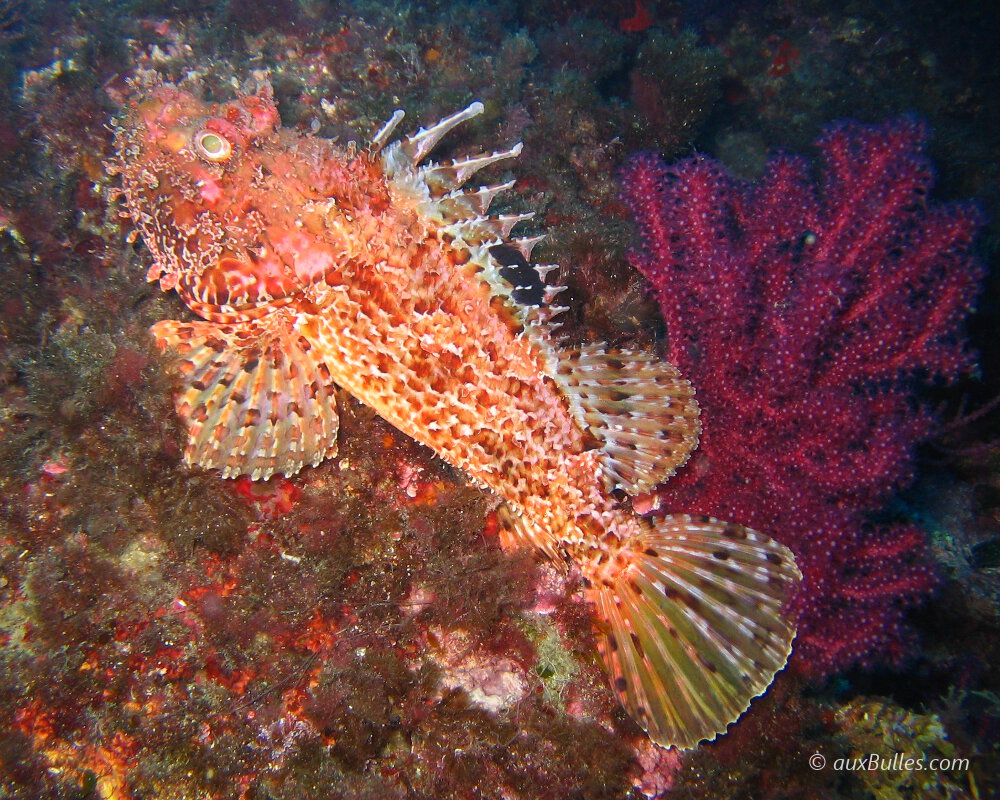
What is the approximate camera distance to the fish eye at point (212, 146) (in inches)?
138

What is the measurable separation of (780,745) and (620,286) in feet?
10.9

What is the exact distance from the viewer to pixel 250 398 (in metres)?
3.79

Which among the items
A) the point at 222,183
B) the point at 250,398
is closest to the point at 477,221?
the point at 222,183

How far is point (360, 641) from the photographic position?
353 centimetres

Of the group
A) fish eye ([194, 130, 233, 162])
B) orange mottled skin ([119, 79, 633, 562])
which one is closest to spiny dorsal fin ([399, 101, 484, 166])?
orange mottled skin ([119, 79, 633, 562])

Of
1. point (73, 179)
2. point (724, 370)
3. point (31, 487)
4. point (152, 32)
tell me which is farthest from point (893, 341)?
point (152, 32)

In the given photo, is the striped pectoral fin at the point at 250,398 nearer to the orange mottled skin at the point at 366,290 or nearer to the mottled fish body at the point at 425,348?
the mottled fish body at the point at 425,348

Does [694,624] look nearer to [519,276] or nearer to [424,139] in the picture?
[519,276]

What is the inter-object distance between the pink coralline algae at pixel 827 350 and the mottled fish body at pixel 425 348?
0.38 meters

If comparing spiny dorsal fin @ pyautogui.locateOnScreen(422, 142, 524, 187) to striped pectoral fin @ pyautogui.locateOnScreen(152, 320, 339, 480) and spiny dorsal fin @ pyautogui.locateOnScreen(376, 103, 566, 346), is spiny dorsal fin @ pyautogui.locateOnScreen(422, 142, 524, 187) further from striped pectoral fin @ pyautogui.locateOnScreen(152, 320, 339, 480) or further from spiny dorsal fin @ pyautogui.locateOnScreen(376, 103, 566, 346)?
striped pectoral fin @ pyautogui.locateOnScreen(152, 320, 339, 480)

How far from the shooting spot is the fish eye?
351 cm

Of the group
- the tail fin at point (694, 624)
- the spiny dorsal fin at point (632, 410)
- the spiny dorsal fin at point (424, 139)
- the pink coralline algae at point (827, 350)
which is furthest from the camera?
the spiny dorsal fin at point (424, 139)

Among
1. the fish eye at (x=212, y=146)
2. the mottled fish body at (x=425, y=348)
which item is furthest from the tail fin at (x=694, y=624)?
the fish eye at (x=212, y=146)

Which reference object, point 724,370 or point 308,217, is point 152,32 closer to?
point 308,217
